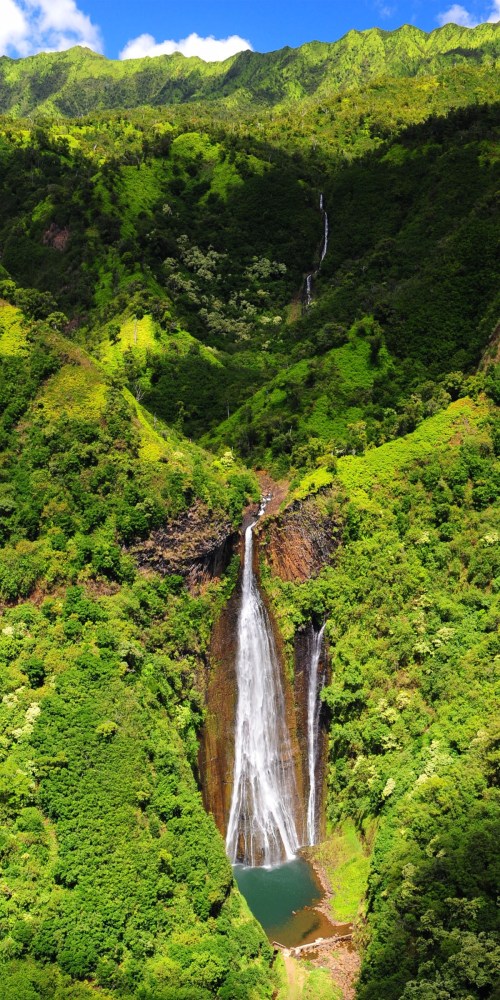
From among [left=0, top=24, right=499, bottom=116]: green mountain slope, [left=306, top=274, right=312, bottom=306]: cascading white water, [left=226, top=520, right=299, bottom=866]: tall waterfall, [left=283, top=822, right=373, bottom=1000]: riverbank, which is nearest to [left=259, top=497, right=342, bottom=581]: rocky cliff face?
[left=226, top=520, right=299, bottom=866]: tall waterfall

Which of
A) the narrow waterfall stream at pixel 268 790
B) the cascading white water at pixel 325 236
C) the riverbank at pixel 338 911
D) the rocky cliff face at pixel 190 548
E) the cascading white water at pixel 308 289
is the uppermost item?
the cascading white water at pixel 325 236

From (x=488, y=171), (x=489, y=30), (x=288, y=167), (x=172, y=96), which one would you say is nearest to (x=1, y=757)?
(x=488, y=171)

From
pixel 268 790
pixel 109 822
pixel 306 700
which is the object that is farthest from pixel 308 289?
pixel 109 822

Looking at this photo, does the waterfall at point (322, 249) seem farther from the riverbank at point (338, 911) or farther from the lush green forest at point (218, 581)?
the riverbank at point (338, 911)

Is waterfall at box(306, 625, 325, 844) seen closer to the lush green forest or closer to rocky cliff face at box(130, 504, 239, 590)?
the lush green forest

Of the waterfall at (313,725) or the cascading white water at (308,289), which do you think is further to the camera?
the cascading white water at (308,289)

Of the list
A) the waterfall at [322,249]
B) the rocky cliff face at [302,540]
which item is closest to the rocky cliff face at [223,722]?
the rocky cliff face at [302,540]
